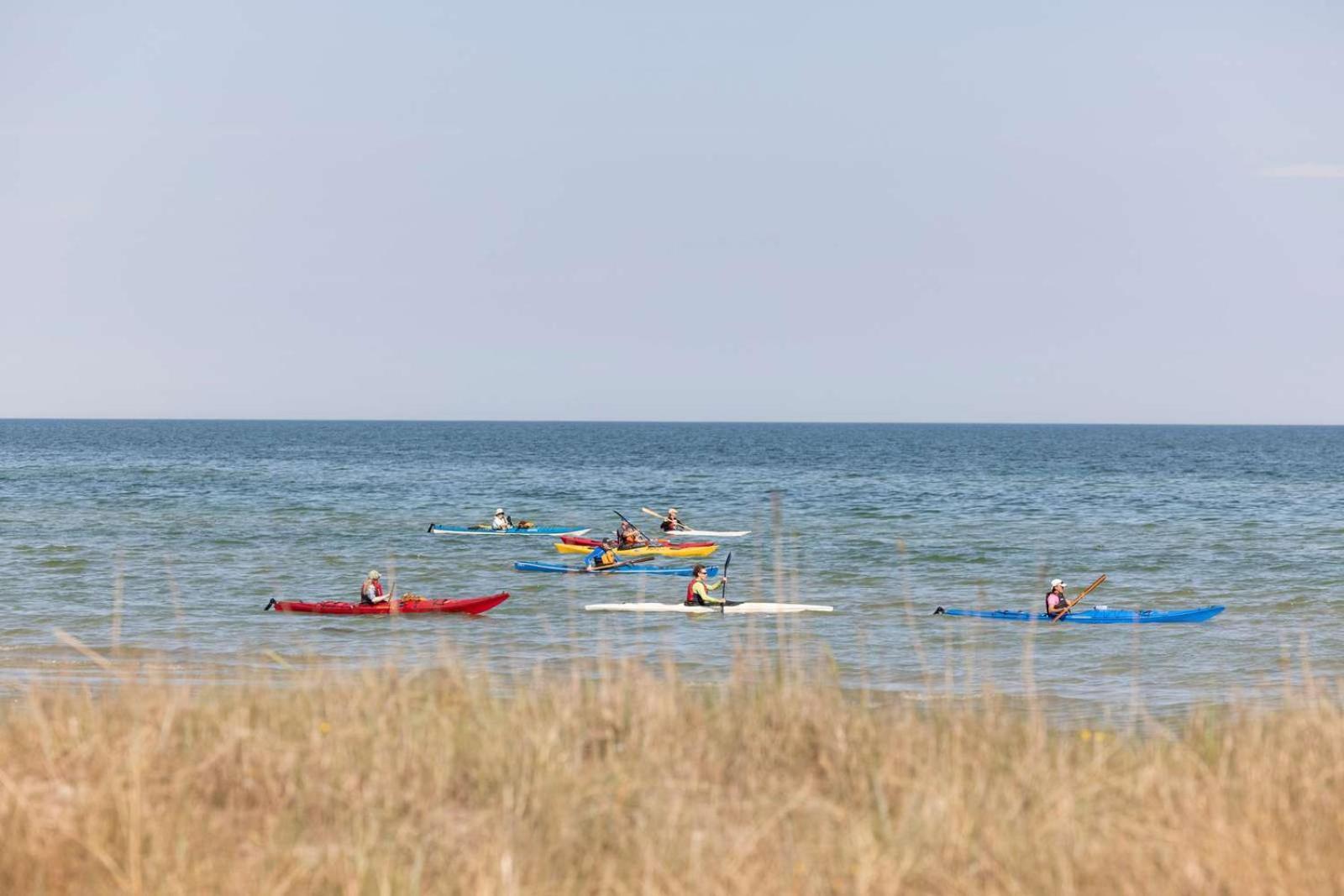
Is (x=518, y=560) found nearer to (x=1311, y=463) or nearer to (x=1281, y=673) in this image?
(x=1281, y=673)

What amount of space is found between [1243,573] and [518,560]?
19474mm

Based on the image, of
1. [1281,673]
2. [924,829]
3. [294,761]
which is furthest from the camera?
[1281,673]

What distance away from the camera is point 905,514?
52.2 metres

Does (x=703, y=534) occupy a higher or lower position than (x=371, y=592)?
lower

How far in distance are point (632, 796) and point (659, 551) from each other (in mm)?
30702

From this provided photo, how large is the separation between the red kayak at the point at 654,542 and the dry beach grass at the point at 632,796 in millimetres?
29525

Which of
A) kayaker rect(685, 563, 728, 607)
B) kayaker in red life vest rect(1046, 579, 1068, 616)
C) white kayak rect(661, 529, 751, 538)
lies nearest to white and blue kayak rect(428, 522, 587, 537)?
white kayak rect(661, 529, 751, 538)

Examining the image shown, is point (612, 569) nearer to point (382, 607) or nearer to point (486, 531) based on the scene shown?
point (382, 607)

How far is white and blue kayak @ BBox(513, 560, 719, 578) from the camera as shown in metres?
33.1

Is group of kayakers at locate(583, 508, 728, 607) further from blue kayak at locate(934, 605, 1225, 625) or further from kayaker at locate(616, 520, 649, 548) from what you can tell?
blue kayak at locate(934, 605, 1225, 625)

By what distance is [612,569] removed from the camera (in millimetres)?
33219

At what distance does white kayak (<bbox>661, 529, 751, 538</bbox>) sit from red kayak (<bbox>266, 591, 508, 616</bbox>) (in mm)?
15642

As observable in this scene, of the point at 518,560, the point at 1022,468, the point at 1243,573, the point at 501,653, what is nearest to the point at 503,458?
the point at 1022,468

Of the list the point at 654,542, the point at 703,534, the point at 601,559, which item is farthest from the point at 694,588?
the point at 703,534
